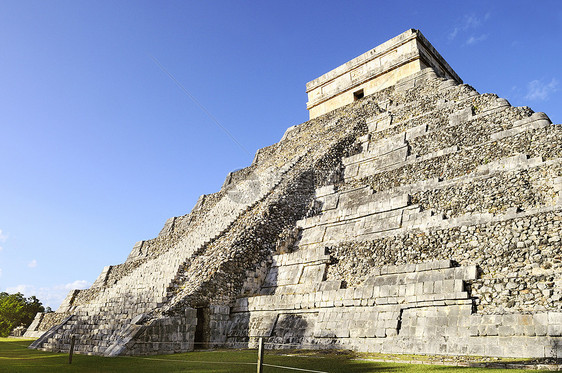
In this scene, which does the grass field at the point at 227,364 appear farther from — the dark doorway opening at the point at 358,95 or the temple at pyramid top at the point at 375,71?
the dark doorway opening at the point at 358,95

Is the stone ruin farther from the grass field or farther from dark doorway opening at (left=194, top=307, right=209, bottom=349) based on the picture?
the grass field

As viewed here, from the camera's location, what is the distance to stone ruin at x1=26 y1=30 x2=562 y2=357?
25.1 feet

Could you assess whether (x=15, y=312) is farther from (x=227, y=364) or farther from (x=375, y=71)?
(x=375, y=71)

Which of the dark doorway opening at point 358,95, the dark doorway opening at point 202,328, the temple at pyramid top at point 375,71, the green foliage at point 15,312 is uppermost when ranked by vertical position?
the temple at pyramid top at point 375,71

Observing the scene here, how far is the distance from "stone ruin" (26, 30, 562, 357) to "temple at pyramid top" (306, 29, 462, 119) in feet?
8.89

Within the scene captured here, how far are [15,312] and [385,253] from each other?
23.1 meters

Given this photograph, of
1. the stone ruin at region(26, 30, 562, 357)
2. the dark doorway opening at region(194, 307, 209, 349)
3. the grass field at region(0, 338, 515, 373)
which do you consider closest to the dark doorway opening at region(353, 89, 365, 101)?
the stone ruin at region(26, 30, 562, 357)

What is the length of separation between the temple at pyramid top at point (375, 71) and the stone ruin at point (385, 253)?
2.71 m

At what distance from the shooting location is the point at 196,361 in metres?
8.21

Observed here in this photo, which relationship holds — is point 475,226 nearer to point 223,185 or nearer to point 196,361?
point 196,361

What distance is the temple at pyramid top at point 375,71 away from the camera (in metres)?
19.6

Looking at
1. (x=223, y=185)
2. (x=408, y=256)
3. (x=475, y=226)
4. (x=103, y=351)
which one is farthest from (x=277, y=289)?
(x=223, y=185)

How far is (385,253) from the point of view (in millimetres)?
10000

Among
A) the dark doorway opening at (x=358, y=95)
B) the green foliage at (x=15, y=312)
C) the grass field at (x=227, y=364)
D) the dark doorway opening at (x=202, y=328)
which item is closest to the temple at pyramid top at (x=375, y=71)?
the dark doorway opening at (x=358, y=95)
